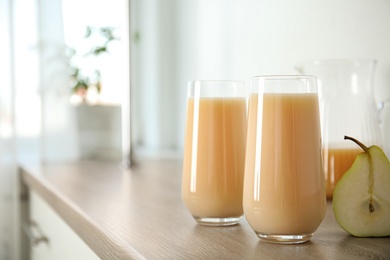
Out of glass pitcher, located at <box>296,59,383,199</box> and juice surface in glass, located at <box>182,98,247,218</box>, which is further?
glass pitcher, located at <box>296,59,383,199</box>

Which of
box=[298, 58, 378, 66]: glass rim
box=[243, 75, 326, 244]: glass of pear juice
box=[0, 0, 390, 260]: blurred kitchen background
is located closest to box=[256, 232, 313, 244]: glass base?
box=[243, 75, 326, 244]: glass of pear juice

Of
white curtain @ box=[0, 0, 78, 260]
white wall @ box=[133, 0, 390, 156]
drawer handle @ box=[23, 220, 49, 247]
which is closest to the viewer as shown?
white wall @ box=[133, 0, 390, 156]

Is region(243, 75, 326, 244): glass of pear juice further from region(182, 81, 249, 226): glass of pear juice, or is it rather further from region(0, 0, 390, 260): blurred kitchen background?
region(0, 0, 390, 260): blurred kitchen background

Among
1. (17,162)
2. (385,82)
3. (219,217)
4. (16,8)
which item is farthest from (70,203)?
(16,8)

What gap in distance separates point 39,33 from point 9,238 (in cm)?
65

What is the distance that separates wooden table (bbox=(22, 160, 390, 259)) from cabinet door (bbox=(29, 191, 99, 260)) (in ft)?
0.13

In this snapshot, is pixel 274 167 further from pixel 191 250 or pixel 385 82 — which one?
pixel 385 82

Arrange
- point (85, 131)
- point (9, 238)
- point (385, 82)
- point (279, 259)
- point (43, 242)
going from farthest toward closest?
point (85, 131) < point (9, 238) < point (43, 242) < point (385, 82) < point (279, 259)

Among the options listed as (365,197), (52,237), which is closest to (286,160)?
(365,197)

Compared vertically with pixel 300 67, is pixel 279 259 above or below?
below

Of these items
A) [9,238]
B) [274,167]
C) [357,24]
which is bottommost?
[9,238]

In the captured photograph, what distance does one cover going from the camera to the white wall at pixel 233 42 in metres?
1.11

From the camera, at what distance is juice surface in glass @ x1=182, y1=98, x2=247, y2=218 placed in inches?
34.3

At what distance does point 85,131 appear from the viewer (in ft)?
6.86
